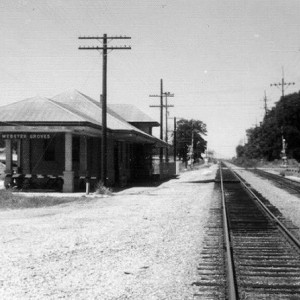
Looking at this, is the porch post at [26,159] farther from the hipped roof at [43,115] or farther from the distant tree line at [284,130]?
the distant tree line at [284,130]

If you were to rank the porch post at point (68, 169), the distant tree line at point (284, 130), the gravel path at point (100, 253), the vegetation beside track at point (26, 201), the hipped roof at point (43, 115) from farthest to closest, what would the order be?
the distant tree line at point (284, 130) < the porch post at point (68, 169) < the hipped roof at point (43, 115) < the vegetation beside track at point (26, 201) < the gravel path at point (100, 253)

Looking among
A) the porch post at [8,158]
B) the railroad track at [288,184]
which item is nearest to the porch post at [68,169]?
the porch post at [8,158]

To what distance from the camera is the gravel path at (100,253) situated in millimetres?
6232

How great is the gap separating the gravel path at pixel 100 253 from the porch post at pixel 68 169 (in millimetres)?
6434

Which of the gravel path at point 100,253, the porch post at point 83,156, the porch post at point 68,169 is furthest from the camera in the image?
the porch post at point 83,156

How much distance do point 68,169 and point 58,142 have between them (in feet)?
11.8

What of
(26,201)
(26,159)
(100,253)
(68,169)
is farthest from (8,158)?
(100,253)

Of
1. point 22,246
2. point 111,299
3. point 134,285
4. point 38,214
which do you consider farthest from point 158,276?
point 38,214

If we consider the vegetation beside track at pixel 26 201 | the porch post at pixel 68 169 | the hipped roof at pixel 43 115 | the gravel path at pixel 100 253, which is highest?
the hipped roof at pixel 43 115

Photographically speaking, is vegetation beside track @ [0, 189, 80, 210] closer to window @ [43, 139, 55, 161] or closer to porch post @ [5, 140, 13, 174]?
porch post @ [5, 140, 13, 174]

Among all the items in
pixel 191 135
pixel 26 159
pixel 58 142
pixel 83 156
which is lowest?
pixel 26 159

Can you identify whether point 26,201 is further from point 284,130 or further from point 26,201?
point 284,130

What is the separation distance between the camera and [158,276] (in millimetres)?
6922

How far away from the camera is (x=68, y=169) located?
22.3 metres
